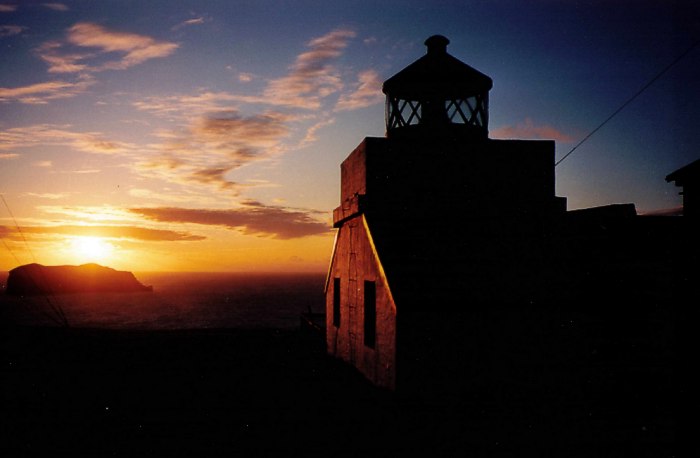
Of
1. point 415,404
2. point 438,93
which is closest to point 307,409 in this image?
point 415,404

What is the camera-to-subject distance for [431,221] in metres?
Answer: 12.6

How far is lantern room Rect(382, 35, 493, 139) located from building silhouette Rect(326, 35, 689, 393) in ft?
0.10

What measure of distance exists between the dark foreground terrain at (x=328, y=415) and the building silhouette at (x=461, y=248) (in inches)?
25.2

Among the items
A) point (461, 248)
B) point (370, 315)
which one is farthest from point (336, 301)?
point (461, 248)

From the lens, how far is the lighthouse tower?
10.6 metres

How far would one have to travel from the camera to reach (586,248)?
12438 mm

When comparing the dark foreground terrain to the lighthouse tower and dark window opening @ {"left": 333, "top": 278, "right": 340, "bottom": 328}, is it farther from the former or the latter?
dark window opening @ {"left": 333, "top": 278, "right": 340, "bottom": 328}

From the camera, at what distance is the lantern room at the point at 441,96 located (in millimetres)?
14062

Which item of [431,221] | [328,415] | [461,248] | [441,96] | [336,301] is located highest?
[441,96]

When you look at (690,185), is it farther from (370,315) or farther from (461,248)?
(370,315)

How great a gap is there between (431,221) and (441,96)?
376 cm

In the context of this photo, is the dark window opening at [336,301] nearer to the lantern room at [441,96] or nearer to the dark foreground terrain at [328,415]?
the dark foreground terrain at [328,415]

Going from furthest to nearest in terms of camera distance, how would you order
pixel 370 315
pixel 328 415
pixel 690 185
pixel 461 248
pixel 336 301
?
1. pixel 336 301
2. pixel 370 315
3. pixel 461 248
4. pixel 328 415
5. pixel 690 185

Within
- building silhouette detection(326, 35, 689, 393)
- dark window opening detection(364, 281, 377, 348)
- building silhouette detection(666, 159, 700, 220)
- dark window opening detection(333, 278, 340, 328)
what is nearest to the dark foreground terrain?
building silhouette detection(326, 35, 689, 393)
